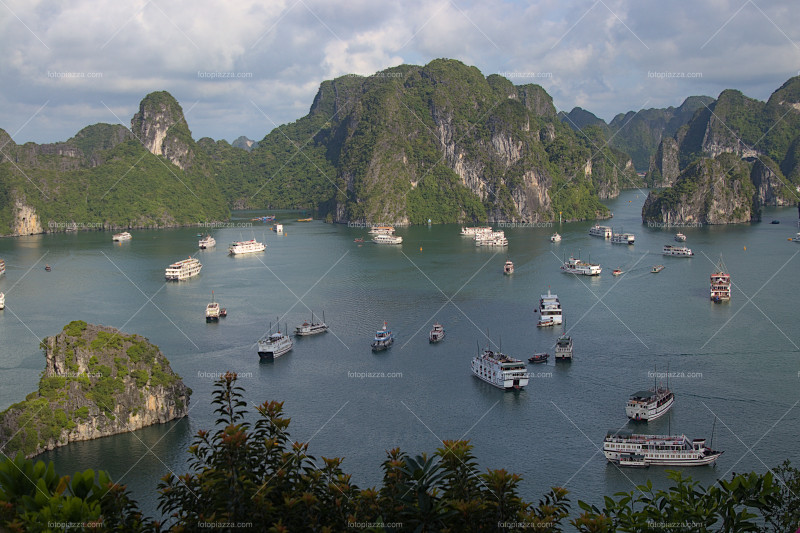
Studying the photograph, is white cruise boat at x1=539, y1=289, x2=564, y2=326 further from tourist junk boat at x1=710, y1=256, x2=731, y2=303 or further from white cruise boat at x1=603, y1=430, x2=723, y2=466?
white cruise boat at x1=603, y1=430, x2=723, y2=466

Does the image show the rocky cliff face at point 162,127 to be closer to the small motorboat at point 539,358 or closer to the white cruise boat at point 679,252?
the white cruise boat at point 679,252

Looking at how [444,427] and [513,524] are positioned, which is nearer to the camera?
[513,524]

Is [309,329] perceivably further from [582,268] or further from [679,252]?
[679,252]

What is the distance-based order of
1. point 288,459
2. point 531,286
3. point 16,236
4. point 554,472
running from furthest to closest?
1. point 16,236
2. point 531,286
3. point 554,472
4. point 288,459

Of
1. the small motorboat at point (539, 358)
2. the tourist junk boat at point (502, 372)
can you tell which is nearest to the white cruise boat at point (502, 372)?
the tourist junk boat at point (502, 372)

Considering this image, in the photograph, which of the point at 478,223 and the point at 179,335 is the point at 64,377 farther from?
the point at 478,223

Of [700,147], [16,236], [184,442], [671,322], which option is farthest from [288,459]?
[700,147]
